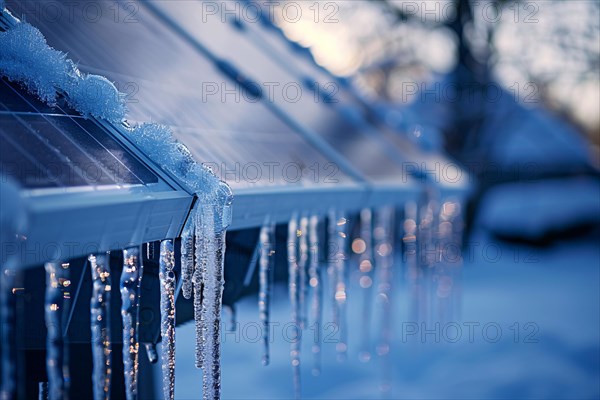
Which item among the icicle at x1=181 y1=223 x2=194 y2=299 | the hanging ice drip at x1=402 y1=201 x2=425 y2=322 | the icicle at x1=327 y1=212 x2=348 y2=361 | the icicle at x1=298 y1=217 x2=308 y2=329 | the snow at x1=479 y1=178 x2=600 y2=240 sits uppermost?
the snow at x1=479 y1=178 x2=600 y2=240

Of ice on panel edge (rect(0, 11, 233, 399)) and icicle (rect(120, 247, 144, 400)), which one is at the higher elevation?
ice on panel edge (rect(0, 11, 233, 399))

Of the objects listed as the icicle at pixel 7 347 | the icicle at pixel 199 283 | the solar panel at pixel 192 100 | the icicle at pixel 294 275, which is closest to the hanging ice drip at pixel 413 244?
the solar panel at pixel 192 100

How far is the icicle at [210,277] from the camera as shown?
2.34 meters

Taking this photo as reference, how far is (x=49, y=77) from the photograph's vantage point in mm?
2393

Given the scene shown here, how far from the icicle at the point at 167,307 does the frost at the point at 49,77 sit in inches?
18.7

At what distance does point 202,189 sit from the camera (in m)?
Result: 2.30

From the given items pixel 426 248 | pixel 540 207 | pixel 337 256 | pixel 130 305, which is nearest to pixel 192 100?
pixel 337 256

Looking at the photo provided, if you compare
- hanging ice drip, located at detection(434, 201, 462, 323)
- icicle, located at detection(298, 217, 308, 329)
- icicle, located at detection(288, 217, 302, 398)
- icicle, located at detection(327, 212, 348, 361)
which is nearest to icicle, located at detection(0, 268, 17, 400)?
icicle, located at detection(288, 217, 302, 398)

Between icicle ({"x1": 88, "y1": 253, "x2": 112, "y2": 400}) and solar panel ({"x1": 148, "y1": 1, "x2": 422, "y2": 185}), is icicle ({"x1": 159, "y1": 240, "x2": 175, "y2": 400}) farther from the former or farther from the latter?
solar panel ({"x1": 148, "y1": 1, "x2": 422, "y2": 185})

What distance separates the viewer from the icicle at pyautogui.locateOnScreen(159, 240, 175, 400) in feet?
7.91

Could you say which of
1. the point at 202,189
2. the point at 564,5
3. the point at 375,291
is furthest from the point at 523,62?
the point at 202,189

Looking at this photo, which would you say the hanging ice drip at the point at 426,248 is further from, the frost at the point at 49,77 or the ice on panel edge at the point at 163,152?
the frost at the point at 49,77

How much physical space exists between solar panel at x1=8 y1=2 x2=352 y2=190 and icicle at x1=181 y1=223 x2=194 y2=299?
1.44ft

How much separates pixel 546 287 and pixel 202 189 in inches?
349
